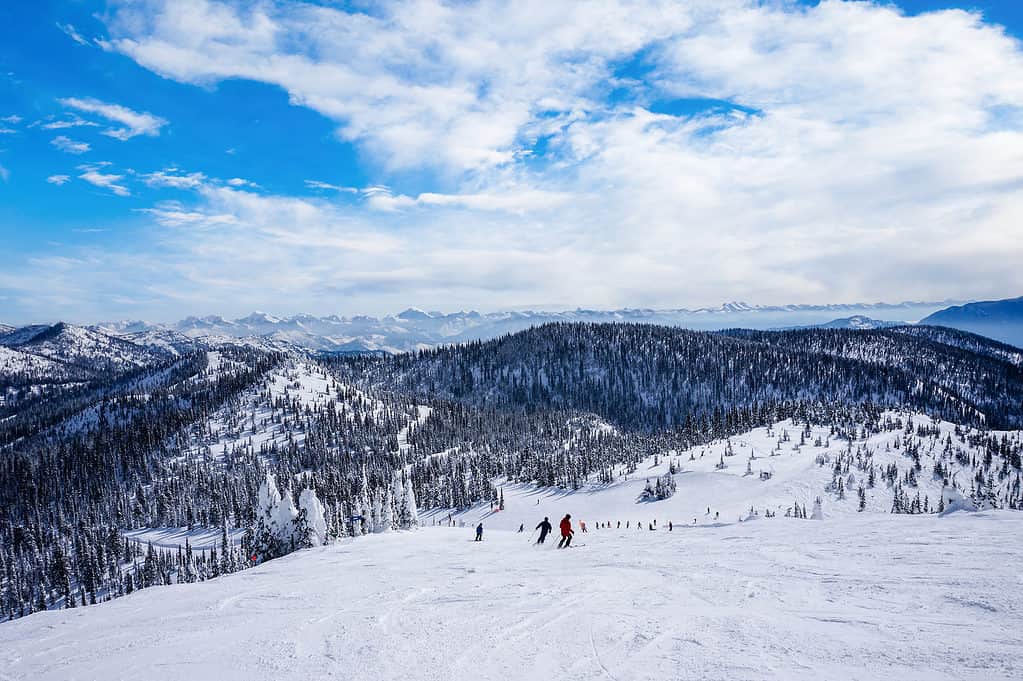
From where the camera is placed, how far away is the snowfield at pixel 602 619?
38.1 feet

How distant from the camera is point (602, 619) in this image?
1471cm

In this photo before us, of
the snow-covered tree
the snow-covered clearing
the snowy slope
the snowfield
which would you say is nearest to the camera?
the snowfield

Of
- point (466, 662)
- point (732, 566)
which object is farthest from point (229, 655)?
point (732, 566)

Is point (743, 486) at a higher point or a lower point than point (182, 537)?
higher

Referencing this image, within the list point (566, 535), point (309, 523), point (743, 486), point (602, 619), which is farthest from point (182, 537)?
point (602, 619)

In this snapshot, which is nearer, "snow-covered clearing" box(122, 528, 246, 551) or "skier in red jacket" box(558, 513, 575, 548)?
"skier in red jacket" box(558, 513, 575, 548)

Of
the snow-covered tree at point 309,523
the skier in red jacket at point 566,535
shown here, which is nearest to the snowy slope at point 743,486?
the snow-covered tree at point 309,523

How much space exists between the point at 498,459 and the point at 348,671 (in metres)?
167

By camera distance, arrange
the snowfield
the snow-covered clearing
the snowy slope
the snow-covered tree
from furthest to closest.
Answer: the snow-covered clearing < the snowy slope < the snow-covered tree < the snowfield

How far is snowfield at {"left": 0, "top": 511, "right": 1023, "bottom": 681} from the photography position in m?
11.6

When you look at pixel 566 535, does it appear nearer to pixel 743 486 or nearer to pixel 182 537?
pixel 743 486

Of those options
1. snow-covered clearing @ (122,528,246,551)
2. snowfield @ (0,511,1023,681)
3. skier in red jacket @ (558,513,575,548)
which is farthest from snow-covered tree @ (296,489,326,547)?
snow-covered clearing @ (122,528,246,551)

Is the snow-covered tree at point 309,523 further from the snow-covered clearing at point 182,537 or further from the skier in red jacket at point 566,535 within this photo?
the snow-covered clearing at point 182,537

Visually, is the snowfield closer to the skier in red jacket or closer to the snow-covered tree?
the skier in red jacket
